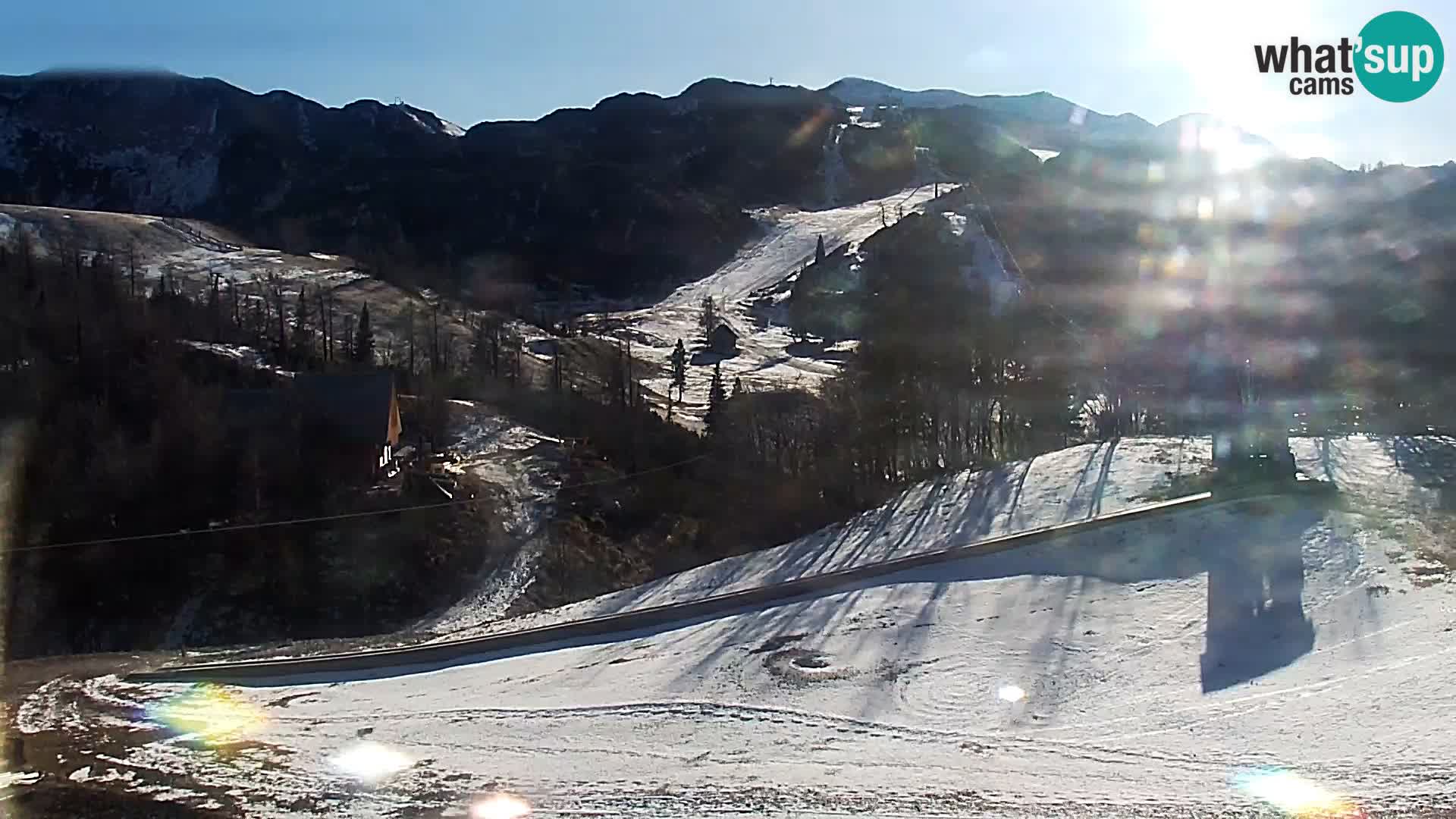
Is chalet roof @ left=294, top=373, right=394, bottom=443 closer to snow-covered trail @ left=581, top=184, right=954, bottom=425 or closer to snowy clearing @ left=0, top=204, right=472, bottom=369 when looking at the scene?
snow-covered trail @ left=581, top=184, right=954, bottom=425

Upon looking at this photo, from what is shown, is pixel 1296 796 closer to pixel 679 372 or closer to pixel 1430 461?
pixel 1430 461

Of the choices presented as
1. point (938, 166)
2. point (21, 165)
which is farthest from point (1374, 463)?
point (21, 165)

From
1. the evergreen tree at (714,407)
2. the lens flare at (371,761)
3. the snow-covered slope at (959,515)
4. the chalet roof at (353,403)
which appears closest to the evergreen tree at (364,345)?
the chalet roof at (353,403)

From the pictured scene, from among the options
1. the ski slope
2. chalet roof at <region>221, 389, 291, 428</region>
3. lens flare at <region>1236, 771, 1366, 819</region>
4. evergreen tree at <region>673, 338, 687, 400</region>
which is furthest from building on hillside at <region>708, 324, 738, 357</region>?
lens flare at <region>1236, 771, 1366, 819</region>

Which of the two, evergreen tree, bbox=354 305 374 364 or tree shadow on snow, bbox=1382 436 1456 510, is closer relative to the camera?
tree shadow on snow, bbox=1382 436 1456 510

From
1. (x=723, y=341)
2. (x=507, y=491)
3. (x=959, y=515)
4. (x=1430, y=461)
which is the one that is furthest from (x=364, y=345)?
(x=1430, y=461)

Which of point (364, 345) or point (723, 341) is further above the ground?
point (364, 345)

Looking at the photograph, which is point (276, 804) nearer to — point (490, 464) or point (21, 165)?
point (490, 464)
